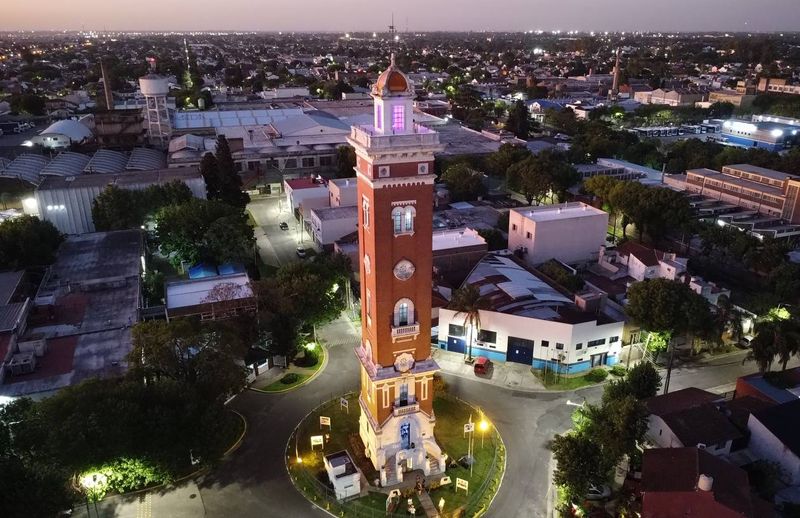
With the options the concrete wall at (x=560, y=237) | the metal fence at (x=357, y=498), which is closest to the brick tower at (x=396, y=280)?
the metal fence at (x=357, y=498)

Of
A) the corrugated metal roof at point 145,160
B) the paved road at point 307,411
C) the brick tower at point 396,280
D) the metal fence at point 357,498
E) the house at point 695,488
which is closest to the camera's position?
the house at point 695,488

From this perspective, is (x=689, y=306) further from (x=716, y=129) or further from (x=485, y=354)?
(x=716, y=129)

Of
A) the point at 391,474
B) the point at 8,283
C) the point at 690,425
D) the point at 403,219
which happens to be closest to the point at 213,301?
the point at 8,283

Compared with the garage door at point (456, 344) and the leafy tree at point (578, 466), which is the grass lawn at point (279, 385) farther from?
the leafy tree at point (578, 466)

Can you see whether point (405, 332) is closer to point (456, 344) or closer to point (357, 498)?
point (357, 498)

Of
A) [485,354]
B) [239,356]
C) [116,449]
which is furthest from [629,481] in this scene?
[116,449]

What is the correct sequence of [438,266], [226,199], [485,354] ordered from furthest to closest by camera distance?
[226,199]
[438,266]
[485,354]

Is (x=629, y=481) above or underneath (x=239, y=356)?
underneath
